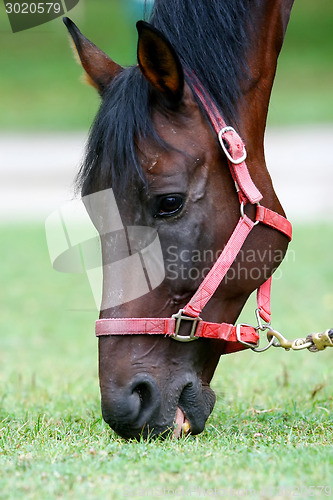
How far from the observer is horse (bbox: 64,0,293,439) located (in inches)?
112

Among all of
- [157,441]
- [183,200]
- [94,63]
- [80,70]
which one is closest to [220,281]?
[183,200]

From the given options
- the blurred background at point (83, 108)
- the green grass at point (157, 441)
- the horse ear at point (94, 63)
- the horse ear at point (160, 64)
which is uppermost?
the blurred background at point (83, 108)

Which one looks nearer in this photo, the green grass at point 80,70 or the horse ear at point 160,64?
the horse ear at point 160,64

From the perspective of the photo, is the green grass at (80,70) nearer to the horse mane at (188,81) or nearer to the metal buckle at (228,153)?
the horse mane at (188,81)

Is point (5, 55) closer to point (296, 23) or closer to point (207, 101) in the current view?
point (296, 23)

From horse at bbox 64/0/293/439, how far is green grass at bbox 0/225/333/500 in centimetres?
24

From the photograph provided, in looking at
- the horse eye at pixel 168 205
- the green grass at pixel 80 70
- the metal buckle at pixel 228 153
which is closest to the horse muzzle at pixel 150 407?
the horse eye at pixel 168 205

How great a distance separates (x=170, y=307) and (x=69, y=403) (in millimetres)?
1538

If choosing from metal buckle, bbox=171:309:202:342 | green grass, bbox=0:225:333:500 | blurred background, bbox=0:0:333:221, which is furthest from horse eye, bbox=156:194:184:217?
blurred background, bbox=0:0:333:221

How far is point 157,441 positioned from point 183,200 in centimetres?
100

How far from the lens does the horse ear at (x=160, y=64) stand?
9.19 ft

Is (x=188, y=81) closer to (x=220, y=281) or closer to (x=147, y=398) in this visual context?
(x=220, y=281)

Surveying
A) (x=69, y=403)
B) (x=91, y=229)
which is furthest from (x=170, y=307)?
(x=69, y=403)

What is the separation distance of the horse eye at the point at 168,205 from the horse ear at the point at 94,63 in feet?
2.46
